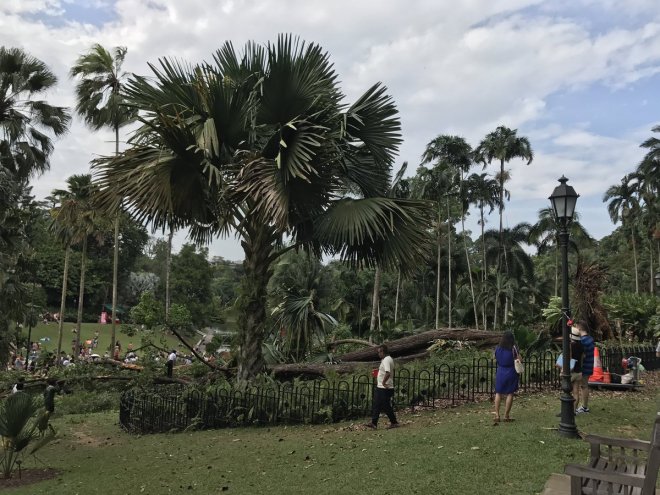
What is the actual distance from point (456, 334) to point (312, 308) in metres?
4.25

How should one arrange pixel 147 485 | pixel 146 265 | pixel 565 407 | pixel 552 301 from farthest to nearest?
1. pixel 146 265
2. pixel 552 301
3. pixel 565 407
4. pixel 147 485

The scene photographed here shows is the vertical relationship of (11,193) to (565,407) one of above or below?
above

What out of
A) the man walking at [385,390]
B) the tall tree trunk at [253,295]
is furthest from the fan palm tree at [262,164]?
the man walking at [385,390]

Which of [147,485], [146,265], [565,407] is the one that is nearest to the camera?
[147,485]

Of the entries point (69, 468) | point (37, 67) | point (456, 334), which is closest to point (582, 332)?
point (456, 334)

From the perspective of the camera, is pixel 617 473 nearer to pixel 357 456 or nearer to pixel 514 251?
pixel 357 456

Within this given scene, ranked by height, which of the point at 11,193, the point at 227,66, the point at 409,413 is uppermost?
→ the point at 227,66

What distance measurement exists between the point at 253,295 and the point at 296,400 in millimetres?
2043

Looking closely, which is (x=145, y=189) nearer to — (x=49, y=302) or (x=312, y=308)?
(x=312, y=308)

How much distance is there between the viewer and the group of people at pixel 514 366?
7438mm

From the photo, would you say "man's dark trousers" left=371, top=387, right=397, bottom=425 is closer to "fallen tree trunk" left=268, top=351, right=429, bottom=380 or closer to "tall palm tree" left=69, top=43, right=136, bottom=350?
"fallen tree trunk" left=268, top=351, right=429, bottom=380

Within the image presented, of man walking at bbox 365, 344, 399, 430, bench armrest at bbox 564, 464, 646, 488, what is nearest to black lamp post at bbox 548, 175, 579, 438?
man walking at bbox 365, 344, 399, 430

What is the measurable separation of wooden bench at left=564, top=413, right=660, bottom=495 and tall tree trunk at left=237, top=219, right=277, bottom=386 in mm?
6371

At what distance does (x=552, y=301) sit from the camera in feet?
63.8
